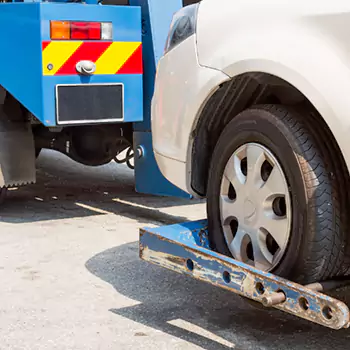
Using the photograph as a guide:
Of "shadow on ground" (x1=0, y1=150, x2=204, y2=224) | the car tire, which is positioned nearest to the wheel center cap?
the car tire

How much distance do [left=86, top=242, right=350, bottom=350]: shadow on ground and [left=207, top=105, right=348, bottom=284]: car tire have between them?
0.40 metres

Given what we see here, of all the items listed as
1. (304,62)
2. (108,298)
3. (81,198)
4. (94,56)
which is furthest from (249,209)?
(81,198)

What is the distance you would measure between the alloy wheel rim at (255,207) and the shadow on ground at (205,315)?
1.30 feet

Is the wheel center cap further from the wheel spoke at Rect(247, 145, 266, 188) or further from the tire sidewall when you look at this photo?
the tire sidewall

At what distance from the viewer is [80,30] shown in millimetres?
5406

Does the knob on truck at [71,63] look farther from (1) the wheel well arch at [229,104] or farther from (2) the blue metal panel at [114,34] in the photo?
(1) the wheel well arch at [229,104]

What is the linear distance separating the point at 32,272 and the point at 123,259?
580 millimetres

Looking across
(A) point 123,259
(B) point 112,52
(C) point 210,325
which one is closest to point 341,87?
(C) point 210,325

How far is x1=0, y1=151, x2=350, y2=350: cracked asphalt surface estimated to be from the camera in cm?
364

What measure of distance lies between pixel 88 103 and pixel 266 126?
2.33 meters

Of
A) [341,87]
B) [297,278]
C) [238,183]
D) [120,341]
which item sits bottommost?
[120,341]

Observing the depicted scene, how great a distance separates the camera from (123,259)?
497cm

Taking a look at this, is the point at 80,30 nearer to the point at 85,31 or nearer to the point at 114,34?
the point at 85,31

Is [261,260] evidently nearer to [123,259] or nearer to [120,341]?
[120,341]
